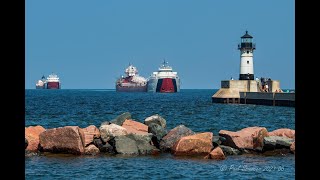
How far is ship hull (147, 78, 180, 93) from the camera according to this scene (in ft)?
591

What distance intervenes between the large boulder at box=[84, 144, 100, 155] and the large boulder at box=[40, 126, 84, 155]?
30 centimetres

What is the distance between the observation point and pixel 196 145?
70.5ft

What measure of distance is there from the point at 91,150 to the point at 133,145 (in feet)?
5.40

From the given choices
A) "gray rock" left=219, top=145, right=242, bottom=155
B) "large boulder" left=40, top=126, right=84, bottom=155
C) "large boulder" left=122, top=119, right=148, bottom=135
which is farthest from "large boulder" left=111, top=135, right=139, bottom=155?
"gray rock" left=219, top=145, right=242, bottom=155

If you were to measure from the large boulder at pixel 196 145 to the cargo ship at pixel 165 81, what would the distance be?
15418 centimetres

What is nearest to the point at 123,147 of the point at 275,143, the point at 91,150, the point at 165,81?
the point at 91,150

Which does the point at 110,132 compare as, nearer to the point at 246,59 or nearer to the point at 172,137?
the point at 172,137

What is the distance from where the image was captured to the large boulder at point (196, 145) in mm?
21422

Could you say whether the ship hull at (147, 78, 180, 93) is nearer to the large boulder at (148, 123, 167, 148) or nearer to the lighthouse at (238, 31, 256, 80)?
the lighthouse at (238, 31, 256, 80)
